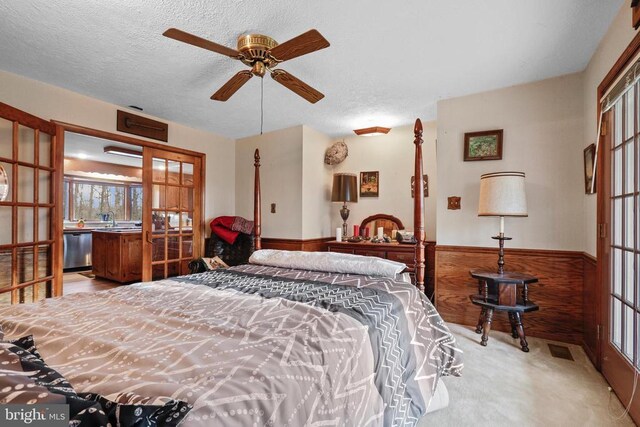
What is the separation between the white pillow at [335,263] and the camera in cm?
197

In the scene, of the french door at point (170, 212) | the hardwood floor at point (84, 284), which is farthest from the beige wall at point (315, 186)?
the hardwood floor at point (84, 284)

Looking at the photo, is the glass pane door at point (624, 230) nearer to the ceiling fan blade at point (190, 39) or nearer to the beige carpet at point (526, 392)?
the beige carpet at point (526, 392)

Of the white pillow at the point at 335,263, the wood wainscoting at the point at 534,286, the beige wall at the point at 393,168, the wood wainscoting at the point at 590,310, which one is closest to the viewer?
the white pillow at the point at 335,263

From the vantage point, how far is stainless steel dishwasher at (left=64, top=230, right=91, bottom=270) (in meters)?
5.73

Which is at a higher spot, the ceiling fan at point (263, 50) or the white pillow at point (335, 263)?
the ceiling fan at point (263, 50)

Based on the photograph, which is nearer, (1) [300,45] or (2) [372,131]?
(1) [300,45]

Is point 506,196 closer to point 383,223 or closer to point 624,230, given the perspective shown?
point 624,230

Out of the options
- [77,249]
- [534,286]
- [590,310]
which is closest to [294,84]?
[534,286]

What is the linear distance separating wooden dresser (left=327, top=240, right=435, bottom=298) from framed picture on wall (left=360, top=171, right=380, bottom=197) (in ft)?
2.97

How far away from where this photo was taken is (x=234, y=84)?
2.23 m

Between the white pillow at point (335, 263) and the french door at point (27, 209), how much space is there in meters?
1.93

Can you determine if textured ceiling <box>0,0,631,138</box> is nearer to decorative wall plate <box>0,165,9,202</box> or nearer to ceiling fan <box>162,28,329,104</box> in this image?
ceiling fan <box>162,28,329,104</box>

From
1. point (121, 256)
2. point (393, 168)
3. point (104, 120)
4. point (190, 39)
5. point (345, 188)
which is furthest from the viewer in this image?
point (121, 256)

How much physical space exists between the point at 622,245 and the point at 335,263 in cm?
177
